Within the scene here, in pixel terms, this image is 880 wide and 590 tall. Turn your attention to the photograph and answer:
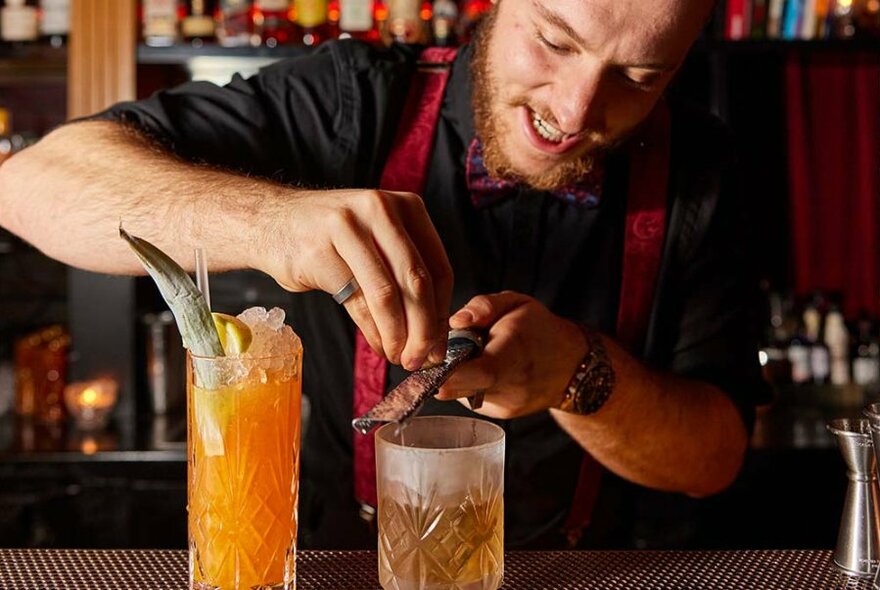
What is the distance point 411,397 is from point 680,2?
82 centimetres

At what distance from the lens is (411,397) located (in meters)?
1.00

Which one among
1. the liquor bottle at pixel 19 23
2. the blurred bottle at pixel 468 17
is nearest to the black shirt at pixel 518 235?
the blurred bottle at pixel 468 17

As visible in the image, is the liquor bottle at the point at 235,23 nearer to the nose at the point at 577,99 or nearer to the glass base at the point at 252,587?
the nose at the point at 577,99

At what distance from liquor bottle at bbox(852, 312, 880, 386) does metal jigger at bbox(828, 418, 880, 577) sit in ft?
6.70

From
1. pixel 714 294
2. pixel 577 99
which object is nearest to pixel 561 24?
pixel 577 99

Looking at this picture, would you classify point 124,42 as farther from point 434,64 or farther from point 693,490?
point 693,490

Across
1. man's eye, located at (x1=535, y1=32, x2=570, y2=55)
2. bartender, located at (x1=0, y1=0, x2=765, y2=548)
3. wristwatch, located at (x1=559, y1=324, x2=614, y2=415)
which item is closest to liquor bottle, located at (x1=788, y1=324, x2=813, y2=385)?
bartender, located at (x1=0, y1=0, x2=765, y2=548)

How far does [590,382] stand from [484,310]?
30 centimetres

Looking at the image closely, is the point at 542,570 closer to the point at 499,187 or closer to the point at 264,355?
the point at 264,355

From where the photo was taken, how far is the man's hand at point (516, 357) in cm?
127

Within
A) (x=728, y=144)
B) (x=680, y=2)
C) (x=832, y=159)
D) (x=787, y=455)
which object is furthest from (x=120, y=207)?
(x=832, y=159)

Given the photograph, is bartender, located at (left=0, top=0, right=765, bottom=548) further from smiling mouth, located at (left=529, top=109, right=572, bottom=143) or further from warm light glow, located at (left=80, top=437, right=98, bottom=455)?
warm light glow, located at (left=80, top=437, right=98, bottom=455)

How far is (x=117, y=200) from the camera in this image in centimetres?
144

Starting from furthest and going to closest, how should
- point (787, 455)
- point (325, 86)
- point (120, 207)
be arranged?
1. point (787, 455)
2. point (325, 86)
3. point (120, 207)
